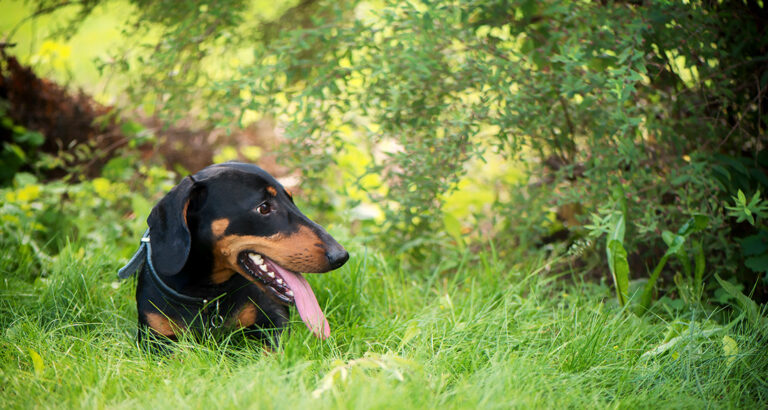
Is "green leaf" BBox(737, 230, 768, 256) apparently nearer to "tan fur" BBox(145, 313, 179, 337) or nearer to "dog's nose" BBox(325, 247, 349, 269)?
"dog's nose" BBox(325, 247, 349, 269)

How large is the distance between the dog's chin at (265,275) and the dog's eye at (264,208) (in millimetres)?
183

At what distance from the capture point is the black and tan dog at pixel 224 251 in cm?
250

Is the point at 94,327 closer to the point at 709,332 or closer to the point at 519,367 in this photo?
the point at 519,367

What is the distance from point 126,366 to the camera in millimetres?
2404

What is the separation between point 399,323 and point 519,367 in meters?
0.73

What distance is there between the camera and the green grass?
83.3 inches

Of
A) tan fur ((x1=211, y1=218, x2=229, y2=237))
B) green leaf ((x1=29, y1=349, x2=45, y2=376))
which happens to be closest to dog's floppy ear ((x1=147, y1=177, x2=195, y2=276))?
tan fur ((x1=211, y1=218, x2=229, y2=237))

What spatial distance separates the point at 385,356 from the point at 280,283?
63 centimetres

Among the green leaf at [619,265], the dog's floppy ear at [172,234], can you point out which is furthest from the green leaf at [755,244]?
the dog's floppy ear at [172,234]

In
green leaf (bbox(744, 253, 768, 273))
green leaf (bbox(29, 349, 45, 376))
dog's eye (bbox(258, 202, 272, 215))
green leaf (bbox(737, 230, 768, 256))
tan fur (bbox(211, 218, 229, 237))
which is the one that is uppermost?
dog's eye (bbox(258, 202, 272, 215))

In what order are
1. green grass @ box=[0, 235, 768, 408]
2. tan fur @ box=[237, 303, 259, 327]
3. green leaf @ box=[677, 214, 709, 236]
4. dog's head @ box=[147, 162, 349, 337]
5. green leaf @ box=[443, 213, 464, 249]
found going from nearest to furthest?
green grass @ box=[0, 235, 768, 408] → dog's head @ box=[147, 162, 349, 337] → tan fur @ box=[237, 303, 259, 327] → green leaf @ box=[677, 214, 709, 236] → green leaf @ box=[443, 213, 464, 249]

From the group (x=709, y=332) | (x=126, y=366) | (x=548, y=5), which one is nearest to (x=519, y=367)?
(x=709, y=332)

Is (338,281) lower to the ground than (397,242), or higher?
higher

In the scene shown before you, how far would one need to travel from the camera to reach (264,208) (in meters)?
2.57
